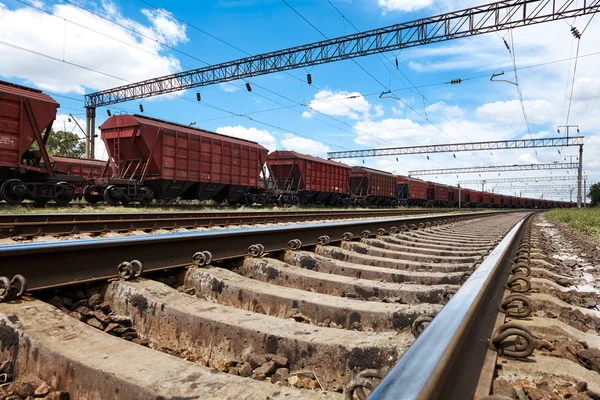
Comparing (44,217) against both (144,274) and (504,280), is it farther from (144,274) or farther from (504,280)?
(504,280)

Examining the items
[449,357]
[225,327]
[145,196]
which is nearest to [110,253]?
[225,327]

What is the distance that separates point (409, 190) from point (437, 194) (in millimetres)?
9758

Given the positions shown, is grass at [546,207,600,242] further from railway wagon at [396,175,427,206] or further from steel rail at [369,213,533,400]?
railway wagon at [396,175,427,206]

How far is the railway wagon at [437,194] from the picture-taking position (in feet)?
150

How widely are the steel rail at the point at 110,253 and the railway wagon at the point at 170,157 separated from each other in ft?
40.3

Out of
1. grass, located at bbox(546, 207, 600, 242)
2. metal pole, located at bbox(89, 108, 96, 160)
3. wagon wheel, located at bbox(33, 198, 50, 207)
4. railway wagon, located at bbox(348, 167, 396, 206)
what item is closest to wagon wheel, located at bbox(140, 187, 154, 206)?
wagon wheel, located at bbox(33, 198, 50, 207)

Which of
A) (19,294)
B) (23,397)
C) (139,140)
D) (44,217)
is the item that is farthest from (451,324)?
(139,140)

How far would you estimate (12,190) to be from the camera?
36.4 ft

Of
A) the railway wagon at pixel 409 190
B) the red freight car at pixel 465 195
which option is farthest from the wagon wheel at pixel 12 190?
the red freight car at pixel 465 195

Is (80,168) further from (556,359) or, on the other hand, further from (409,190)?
(409,190)

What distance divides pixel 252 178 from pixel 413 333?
18.4 m

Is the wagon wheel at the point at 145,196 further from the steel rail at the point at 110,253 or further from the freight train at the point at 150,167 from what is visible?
the steel rail at the point at 110,253

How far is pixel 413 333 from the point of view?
171 centimetres

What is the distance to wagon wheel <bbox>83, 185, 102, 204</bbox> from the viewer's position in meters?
14.9
